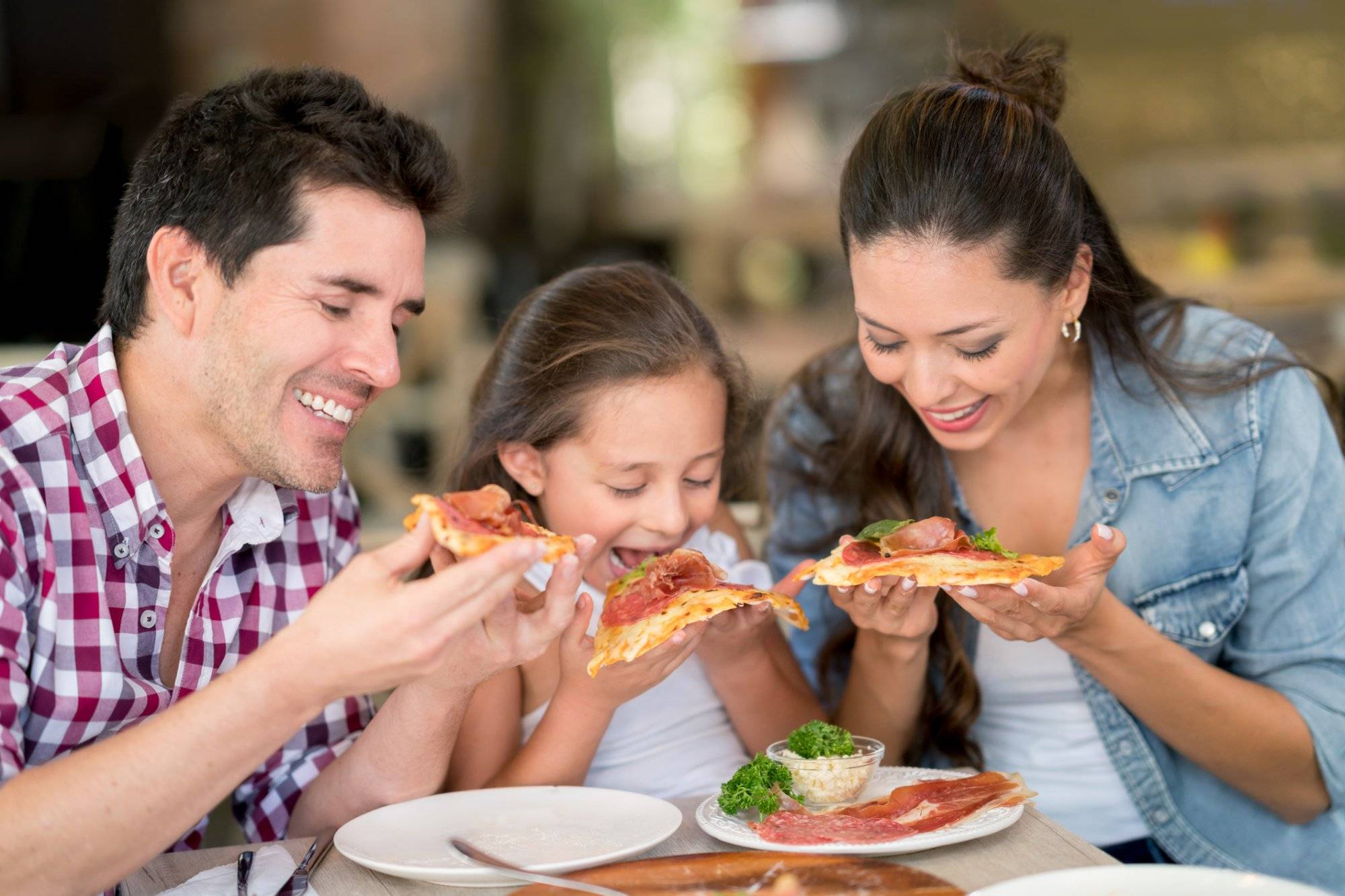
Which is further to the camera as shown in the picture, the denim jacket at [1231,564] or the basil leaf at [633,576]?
the denim jacket at [1231,564]

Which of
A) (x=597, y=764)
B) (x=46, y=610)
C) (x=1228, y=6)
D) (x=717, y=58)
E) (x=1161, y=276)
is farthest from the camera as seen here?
(x=717, y=58)

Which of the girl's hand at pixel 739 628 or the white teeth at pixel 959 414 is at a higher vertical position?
the white teeth at pixel 959 414

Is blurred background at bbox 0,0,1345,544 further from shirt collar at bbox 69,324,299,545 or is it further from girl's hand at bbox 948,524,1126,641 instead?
girl's hand at bbox 948,524,1126,641

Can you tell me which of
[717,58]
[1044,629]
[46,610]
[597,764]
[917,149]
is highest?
[717,58]

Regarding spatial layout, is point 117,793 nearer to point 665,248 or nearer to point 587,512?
point 587,512

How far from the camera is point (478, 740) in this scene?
2.44 m

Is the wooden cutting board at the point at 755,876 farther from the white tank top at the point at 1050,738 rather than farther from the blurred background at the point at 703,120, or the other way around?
the blurred background at the point at 703,120

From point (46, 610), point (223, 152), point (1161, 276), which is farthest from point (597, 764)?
point (1161, 276)

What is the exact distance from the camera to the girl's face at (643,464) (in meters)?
2.48

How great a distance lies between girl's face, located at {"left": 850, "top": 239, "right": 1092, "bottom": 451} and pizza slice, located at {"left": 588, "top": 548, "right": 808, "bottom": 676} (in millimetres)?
499

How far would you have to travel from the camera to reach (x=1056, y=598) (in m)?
2.10

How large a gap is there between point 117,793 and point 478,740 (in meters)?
0.88

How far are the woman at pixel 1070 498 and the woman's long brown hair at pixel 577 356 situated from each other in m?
0.35

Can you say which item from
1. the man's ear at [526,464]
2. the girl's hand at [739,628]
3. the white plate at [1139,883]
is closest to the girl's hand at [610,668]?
the girl's hand at [739,628]
